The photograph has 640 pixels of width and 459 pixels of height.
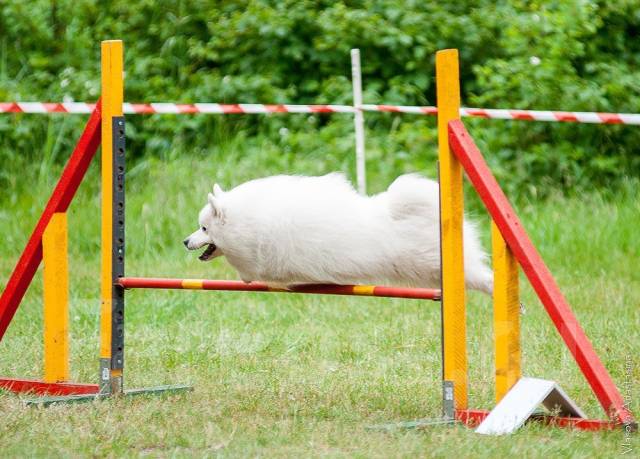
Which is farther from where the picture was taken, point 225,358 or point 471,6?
point 471,6

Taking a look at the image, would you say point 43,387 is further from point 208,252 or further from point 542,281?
point 542,281

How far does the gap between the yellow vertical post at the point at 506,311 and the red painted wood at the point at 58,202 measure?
5.75 ft

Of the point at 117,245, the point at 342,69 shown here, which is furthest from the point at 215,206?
the point at 342,69

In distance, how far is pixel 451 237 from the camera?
4.40 metres

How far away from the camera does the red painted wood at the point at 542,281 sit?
410 centimetres

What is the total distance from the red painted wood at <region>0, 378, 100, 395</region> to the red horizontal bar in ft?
1.65

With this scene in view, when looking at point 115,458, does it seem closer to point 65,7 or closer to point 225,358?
point 225,358

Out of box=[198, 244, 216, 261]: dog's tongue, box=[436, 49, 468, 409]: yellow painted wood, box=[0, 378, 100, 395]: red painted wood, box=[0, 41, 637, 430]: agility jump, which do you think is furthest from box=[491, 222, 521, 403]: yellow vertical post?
box=[0, 378, 100, 395]: red painted wood

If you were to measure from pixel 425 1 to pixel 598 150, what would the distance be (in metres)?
2.20

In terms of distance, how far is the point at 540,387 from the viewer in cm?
433

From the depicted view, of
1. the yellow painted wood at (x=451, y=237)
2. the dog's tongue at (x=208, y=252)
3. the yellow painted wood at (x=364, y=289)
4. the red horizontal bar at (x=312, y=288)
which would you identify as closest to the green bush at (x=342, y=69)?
the dog's tongue at (x=208, y=252)

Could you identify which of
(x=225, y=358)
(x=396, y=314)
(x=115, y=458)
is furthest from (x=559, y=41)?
(x=115, y=458)

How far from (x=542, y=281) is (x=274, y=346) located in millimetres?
2383

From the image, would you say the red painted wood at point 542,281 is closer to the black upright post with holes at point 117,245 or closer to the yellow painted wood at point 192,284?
the yellow painted wood at point 192,284
